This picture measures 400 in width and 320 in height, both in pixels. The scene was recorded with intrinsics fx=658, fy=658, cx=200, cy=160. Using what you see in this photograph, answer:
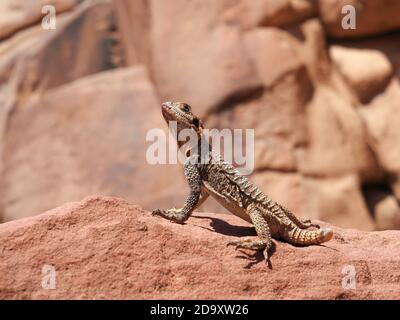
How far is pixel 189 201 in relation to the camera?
411 cm

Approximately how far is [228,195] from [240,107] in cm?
480

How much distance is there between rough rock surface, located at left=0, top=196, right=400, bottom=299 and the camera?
349cm

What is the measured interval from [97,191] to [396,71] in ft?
15.3

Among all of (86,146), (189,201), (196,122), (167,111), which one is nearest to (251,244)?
(189,201)

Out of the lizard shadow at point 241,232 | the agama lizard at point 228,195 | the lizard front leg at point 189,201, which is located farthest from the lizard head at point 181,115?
the lizard shadow at point 241,232

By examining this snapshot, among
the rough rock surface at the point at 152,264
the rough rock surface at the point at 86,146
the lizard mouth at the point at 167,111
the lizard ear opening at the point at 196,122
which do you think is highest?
the rough rock surface at the point at 86,146

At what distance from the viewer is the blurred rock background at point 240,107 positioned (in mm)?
8852

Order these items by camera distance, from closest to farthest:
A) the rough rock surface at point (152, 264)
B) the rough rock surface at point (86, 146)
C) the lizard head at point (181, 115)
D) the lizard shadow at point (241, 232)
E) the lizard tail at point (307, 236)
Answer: the rough rock surface at point (152, 264)
the lizard shadow at point (241, 232)
the lizard tail at point (307, 236)
the lizard head at point (181, 115)
the rough rock surface at point (86, 146)

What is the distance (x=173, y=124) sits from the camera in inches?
171

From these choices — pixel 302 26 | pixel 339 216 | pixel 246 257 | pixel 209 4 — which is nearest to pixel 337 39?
pixel 302 26

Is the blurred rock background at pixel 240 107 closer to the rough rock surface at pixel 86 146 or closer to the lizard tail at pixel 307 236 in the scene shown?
the rough rock surface at pixel 86 146

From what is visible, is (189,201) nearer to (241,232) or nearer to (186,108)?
(241,232)

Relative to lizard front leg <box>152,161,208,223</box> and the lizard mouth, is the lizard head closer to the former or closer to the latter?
the lizard mouth

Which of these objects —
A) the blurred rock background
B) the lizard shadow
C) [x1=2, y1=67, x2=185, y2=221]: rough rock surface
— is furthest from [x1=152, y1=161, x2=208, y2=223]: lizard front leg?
[x1=2, y1=67, x2=185, y2=221]: rough rock surface
